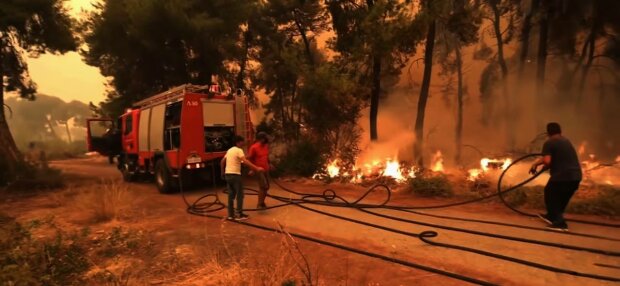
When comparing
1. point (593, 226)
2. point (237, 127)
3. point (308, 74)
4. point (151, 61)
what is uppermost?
point (151, 61)

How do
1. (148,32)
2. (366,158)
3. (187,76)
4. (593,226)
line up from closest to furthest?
(593,226) → (366,158) → (148,32) → (187,76)

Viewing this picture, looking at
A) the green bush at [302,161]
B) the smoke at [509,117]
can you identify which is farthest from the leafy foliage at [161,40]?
the smoke at [509,117]

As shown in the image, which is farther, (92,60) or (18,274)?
(92,60)

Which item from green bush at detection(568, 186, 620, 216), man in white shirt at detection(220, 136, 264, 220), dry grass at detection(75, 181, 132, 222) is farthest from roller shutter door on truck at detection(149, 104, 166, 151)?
green bush at detection(568, 186, 620, 216)

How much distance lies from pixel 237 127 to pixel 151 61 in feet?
32.5

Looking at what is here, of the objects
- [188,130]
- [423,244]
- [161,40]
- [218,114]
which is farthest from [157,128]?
[423,244]

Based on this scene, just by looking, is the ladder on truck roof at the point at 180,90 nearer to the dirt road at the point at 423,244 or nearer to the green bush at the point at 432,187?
the dirt road at the point at 423,244

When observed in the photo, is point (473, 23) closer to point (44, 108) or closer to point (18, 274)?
point (18, 274)

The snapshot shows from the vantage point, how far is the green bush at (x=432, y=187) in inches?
408

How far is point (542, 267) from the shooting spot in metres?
4.80

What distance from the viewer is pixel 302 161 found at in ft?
49.9

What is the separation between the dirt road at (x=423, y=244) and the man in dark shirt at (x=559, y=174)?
310mm

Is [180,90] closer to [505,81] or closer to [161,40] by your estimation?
[161,40]

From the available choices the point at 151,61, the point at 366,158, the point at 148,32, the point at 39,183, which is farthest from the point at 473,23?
the point at 39,183
